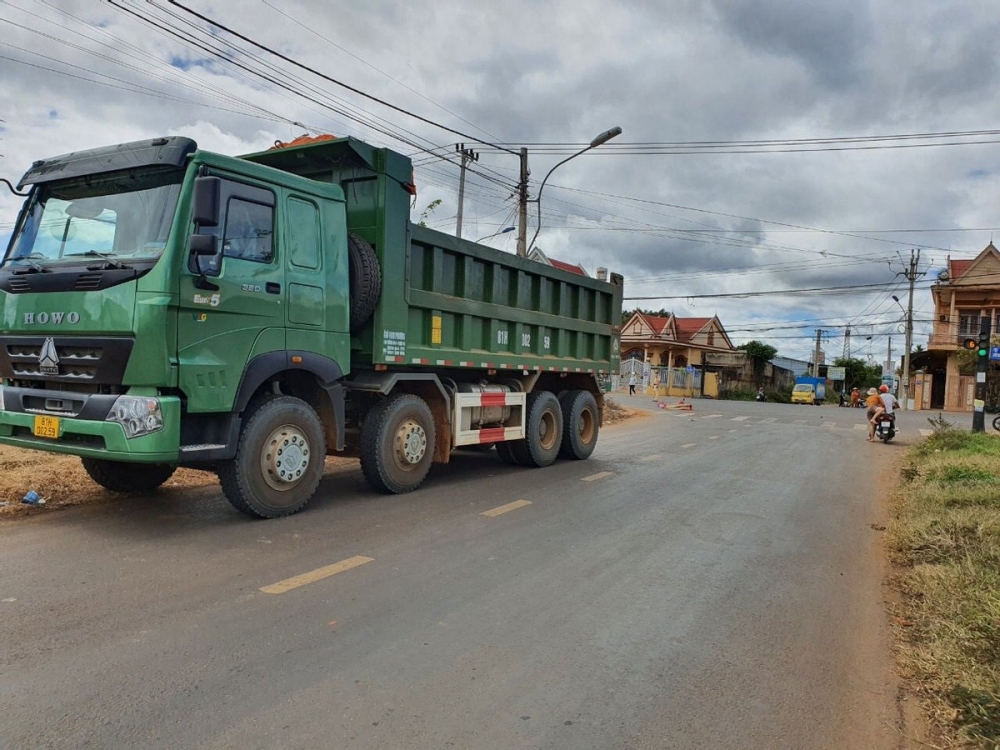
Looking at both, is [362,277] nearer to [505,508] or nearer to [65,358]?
[65,358]

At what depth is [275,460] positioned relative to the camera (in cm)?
584

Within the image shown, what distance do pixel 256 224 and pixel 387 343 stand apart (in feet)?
5.82


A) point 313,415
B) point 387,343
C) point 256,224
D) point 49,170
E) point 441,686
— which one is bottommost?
point 441,686

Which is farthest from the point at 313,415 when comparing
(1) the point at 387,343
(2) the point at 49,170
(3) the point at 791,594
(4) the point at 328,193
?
(3) the point at 791,594

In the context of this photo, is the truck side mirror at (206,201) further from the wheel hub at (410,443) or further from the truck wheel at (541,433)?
the truck wheel at (541,433)

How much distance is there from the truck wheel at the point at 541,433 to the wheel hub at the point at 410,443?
252cm

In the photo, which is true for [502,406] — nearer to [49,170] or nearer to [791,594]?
[791,594]

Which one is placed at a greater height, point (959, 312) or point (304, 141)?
point (959, 312)

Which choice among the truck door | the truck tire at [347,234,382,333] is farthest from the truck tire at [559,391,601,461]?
the truck door

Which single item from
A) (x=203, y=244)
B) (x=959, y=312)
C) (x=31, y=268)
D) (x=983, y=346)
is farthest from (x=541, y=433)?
(x=959, y=312)

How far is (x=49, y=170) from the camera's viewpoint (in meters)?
5.71

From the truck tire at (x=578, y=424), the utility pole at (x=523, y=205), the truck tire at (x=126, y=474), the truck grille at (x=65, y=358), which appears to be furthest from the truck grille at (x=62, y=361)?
the utility pole at (x=523, y=205)

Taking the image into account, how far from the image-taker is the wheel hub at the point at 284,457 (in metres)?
5.79

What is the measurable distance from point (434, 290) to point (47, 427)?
385 centimetres
